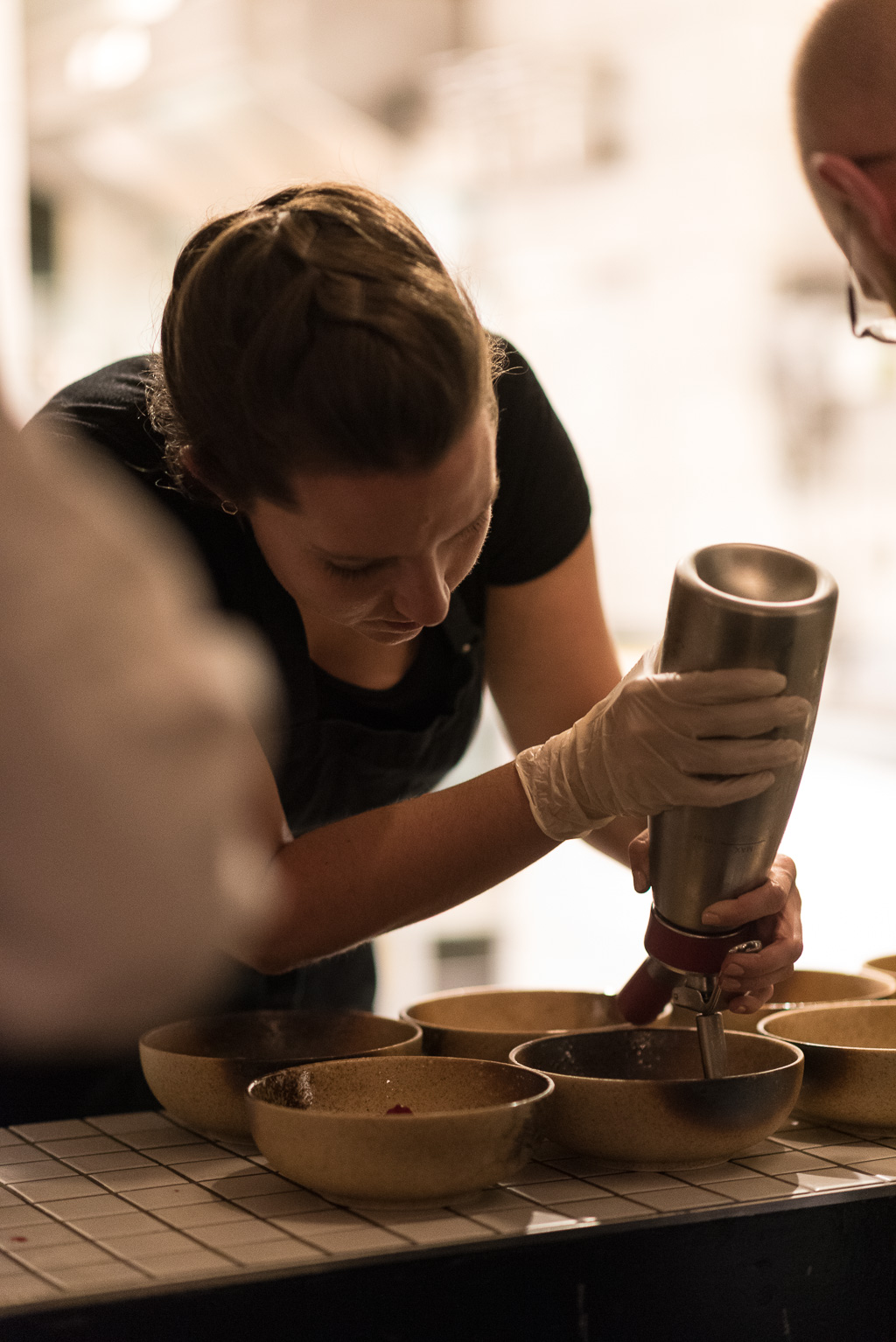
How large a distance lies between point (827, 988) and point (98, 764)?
1.06m

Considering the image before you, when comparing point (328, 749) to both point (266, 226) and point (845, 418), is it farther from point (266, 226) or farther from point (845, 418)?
point (845, 418)

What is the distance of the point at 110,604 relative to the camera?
383 millimetres

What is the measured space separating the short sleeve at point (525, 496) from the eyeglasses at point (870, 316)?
388 millimetres

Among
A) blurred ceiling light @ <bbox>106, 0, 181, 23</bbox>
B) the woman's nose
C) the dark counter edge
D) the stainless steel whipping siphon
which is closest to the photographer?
the dark counter edge

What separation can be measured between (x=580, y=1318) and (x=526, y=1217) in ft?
0.21

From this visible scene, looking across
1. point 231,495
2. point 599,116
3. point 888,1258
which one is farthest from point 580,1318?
point 599,116

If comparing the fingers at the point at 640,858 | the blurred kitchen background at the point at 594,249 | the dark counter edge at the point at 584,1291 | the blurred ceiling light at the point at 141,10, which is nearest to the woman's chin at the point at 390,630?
the fingers at the point at 640,858

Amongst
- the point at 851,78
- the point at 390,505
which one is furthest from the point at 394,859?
the point at 851,78

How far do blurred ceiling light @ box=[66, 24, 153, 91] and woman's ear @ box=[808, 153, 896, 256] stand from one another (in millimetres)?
3391

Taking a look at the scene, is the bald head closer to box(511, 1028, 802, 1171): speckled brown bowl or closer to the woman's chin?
the woman's chin

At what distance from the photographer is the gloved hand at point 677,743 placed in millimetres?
915

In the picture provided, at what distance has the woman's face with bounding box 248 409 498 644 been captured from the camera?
3.54 feet

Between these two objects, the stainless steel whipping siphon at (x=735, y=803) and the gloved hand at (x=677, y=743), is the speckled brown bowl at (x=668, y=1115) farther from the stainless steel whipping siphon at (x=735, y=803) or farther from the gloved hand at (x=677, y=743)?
the gloved hand at (x=677, y=743)

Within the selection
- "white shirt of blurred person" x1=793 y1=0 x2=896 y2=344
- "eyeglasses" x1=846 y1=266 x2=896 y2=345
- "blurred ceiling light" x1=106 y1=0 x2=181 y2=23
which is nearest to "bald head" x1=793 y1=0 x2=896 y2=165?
"white shirt of blurred person" x1=793 y1=0 x2=896 y2=344
